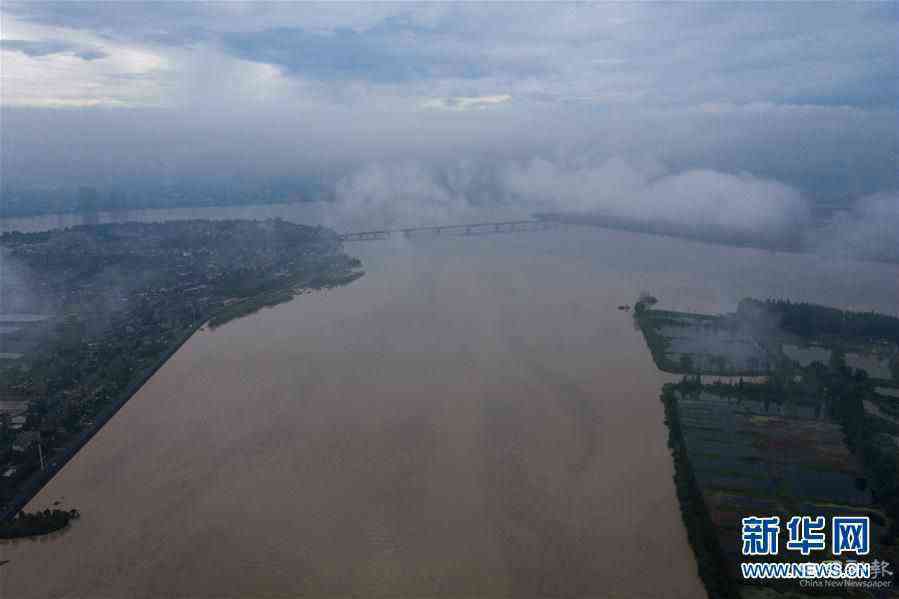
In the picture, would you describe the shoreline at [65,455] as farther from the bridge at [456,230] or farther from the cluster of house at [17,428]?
the bridge at [456,230]

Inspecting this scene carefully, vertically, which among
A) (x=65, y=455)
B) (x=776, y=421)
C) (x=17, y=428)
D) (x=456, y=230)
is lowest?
(x=776, y=421)

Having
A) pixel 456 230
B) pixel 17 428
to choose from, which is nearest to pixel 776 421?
pixel 17 428

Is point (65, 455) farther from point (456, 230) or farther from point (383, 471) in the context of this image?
point (456, 230)

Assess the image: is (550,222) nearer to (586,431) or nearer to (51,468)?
(586,431)

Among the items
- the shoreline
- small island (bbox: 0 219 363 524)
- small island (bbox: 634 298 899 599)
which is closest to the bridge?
small island (bbox: 0 219 363 524)

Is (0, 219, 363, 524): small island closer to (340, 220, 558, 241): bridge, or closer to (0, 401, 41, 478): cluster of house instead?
(0, 401, 41, 478): cluster of house

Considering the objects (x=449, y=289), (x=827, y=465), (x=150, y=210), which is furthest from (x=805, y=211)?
(x=150, y=210)
